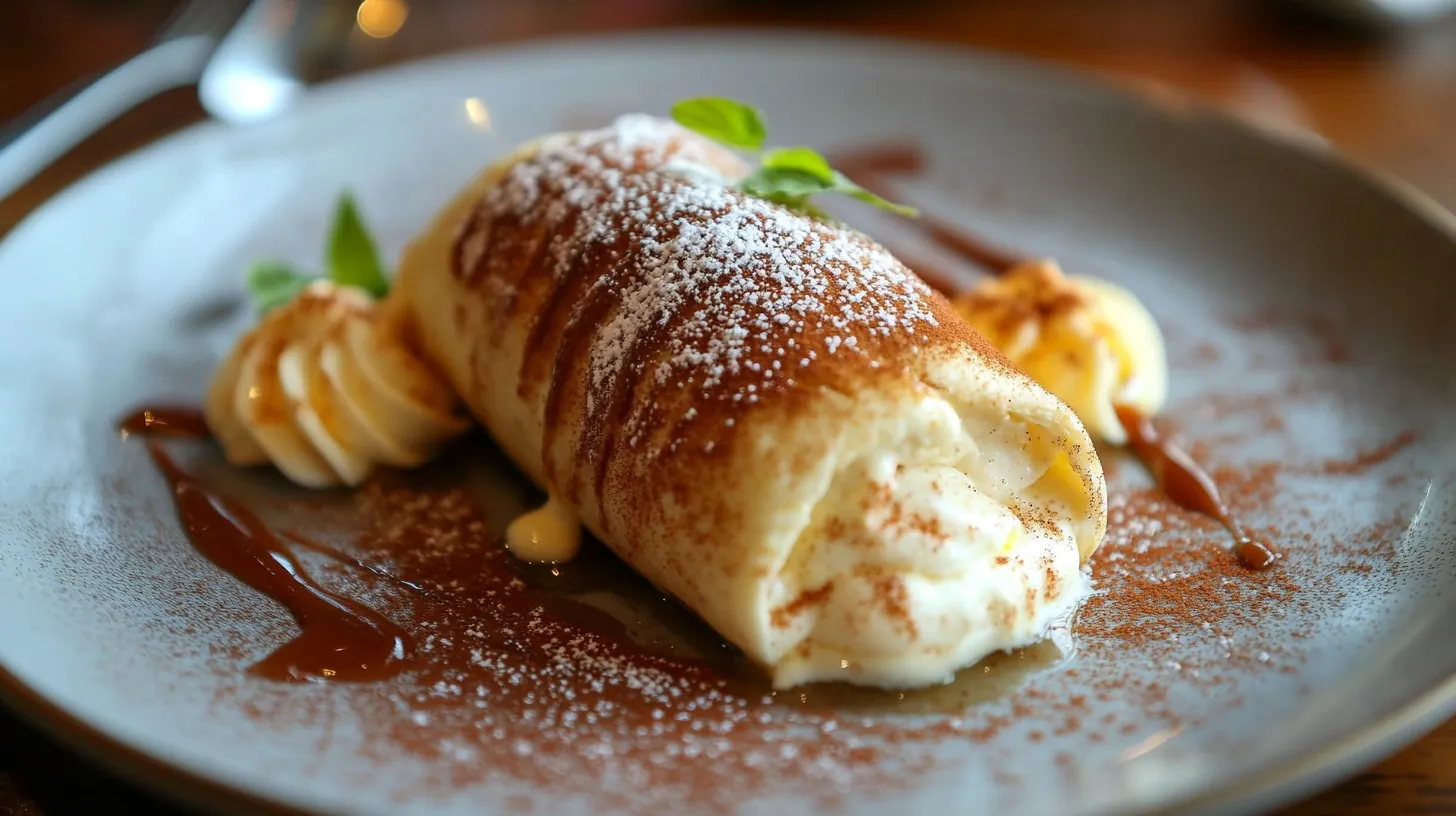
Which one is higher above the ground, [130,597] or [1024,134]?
[1024,134]

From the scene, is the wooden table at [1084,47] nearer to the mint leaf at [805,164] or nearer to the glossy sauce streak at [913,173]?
the glossy sauce streak at [913,173]

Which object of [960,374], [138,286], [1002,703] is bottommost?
[1002,703]

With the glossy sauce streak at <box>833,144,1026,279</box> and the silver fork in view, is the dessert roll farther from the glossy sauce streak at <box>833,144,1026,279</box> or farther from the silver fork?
the silver fork

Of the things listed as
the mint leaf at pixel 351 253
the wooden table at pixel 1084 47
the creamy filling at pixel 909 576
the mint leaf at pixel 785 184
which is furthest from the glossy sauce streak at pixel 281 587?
the wooden table at pixel 1084 47

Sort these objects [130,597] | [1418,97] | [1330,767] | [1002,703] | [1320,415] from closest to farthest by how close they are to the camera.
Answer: [1330,767]
[1002,703]
[130,597]
[1320,415]
[1418,97]

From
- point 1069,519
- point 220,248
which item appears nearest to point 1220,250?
point 1069,519

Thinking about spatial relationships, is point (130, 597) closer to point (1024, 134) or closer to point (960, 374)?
point (960, 374)

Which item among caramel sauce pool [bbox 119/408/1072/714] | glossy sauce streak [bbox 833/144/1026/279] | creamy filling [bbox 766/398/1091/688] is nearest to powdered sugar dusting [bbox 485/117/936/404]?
creamy filling [bbox 766/398/1091/688]
